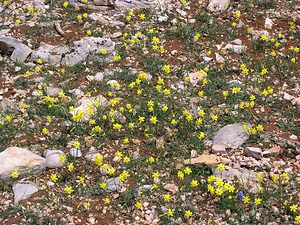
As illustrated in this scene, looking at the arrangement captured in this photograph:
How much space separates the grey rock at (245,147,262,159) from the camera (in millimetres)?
7109

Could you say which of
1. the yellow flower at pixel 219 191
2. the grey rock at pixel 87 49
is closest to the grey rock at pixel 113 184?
the yellow flower at pixel 219 191

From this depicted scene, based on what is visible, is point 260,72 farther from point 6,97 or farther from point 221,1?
point 6,97

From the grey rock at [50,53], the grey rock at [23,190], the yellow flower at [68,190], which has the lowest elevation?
the grey rock at [23,190]

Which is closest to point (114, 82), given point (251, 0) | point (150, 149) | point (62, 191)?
point (150, 149)

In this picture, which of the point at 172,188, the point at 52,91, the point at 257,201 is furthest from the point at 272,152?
the point at 52,91

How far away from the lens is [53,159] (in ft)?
23.1

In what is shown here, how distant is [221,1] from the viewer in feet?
37.2

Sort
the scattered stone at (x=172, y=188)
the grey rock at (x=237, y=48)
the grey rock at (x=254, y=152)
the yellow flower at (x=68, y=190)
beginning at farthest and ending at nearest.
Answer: the grey rock at (x=237, y=48)
the grey rock at (x=254, y=152)
the scattered stone at (x=172, y=188)
the yellow flower at (x=68, y=190)

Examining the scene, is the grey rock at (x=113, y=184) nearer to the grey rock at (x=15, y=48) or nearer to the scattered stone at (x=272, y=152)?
the scattered stone at (x=272, y=152)

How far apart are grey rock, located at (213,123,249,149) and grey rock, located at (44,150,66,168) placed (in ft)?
8.12

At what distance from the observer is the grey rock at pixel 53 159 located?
23.0 feet

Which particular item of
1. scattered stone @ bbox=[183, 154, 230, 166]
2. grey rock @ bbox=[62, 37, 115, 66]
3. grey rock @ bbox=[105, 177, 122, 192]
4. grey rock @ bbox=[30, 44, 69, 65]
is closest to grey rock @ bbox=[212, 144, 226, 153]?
scattered stone @ bbox=[183, 154, 230, 166]

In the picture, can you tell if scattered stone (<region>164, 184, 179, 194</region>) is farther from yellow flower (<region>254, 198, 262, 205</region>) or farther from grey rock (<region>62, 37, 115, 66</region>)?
grey rock (<region>62, 37, 115, 66</region>)

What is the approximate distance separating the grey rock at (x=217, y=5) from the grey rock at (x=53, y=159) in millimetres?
5825
